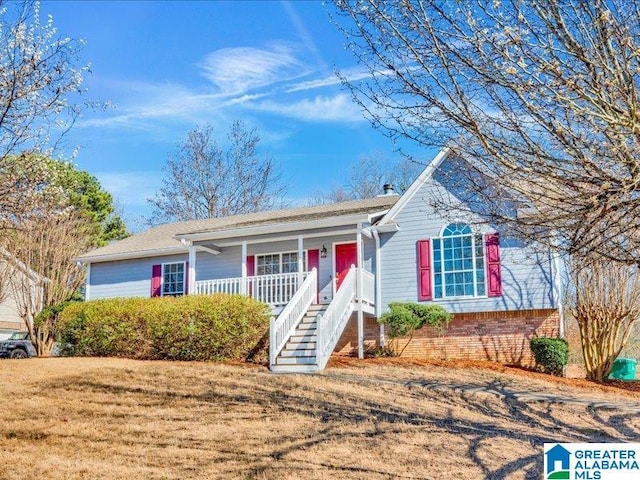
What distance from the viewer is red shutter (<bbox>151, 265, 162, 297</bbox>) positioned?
65.4ft

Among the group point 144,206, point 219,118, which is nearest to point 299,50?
point 219,118

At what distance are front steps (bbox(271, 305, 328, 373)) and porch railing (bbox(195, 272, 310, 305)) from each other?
6.39 ft

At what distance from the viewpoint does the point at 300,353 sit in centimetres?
1331

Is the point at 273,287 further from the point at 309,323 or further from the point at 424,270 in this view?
the point at 424,270

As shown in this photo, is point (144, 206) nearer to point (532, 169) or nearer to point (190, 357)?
point (190, 357)

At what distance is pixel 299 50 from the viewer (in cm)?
935

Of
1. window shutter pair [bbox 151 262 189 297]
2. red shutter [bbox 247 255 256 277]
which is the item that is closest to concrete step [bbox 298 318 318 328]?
red shutter [bbox 247 255 256 277]

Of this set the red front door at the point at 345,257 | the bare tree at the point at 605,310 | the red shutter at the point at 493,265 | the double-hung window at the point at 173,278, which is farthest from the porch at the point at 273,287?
the bare tree at the point at 605,310

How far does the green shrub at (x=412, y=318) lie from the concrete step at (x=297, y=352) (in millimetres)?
2774

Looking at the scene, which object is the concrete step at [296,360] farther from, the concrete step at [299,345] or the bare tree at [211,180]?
the bare tree at [211,180]

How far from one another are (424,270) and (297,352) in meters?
4.59

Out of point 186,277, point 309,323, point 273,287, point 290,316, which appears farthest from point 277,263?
point 290,316

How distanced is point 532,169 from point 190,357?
10835mm

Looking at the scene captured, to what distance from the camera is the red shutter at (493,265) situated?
15391 mm
